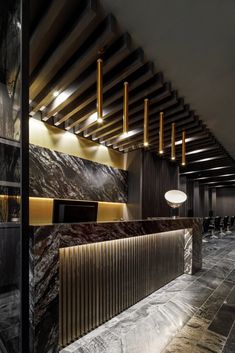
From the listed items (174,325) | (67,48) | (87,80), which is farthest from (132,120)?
(174,325)

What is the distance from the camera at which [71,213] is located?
2.40 meters

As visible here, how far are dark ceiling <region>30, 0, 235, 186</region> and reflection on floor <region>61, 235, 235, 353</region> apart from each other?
3.15 m

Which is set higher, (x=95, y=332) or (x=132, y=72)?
(x=132, y=72)

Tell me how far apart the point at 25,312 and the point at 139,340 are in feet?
4.30

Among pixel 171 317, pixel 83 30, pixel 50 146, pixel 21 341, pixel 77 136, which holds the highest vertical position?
pixel 83 30

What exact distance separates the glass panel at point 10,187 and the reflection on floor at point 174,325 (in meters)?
0.66

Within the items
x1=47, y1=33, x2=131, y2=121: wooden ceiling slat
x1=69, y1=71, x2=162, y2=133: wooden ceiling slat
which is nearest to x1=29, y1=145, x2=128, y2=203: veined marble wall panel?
x1=47, y1=33, x2=131, y2=121: wooden ceiling slat

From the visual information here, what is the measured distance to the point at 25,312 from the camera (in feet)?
5.41

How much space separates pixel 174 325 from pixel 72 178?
3.68 meters

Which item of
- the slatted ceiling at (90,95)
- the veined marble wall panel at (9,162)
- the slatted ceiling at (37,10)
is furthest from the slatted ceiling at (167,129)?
the veined marble wall panel at (9,162)

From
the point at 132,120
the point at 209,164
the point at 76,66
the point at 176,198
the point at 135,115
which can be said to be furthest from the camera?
the point at 209,164

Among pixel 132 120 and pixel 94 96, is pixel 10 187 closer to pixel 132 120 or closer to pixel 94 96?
pixel 94 96

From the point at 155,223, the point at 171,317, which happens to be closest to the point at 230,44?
the point at 155,223

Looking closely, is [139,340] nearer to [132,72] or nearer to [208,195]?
[132,72]
